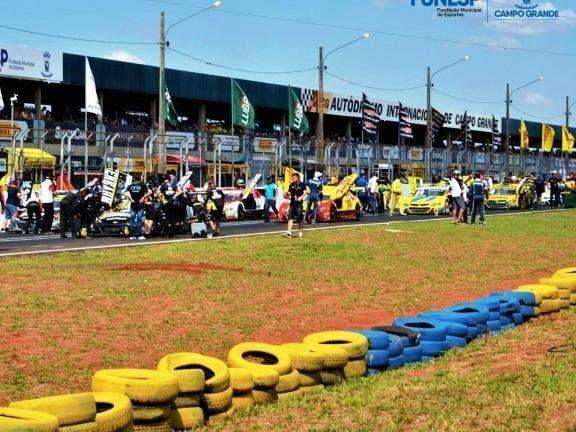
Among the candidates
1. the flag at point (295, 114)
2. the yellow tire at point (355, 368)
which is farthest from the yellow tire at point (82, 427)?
the flag at point (295, 114)

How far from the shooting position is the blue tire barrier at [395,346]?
862 cm

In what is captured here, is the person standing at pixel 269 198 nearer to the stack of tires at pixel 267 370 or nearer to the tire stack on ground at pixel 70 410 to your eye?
the stack of tires at pixel 267 370

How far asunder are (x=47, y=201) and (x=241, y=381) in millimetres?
19201

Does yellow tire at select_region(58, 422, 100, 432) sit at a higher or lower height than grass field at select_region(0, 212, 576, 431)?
higher

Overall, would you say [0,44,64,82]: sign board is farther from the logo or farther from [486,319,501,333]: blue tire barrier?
[486,319,501,333]: blue tire barrier

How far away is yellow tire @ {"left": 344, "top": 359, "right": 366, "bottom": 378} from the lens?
7945 mm

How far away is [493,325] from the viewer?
1073 cm

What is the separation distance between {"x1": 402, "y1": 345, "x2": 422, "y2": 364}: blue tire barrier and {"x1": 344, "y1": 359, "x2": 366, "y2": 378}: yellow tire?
815 mm

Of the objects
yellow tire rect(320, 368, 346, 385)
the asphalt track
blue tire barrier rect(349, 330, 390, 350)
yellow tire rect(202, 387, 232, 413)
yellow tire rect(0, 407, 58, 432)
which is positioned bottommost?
the asphalt track

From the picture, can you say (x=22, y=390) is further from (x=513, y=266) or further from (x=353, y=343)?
(x=513, y=266)

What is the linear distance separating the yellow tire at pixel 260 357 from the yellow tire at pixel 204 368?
1.28 ft

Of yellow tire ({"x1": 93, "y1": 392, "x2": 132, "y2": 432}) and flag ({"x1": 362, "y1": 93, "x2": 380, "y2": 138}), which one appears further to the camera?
flag ({"x1": 362, "y1": 93, "x2": 380, "y2": 138})

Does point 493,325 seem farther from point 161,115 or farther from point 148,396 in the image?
point 161,115

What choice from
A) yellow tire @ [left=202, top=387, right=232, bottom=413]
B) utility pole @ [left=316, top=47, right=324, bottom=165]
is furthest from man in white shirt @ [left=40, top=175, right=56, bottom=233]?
Result: yellow tire @ [left=202, top=387, right=232, bottom=413]
